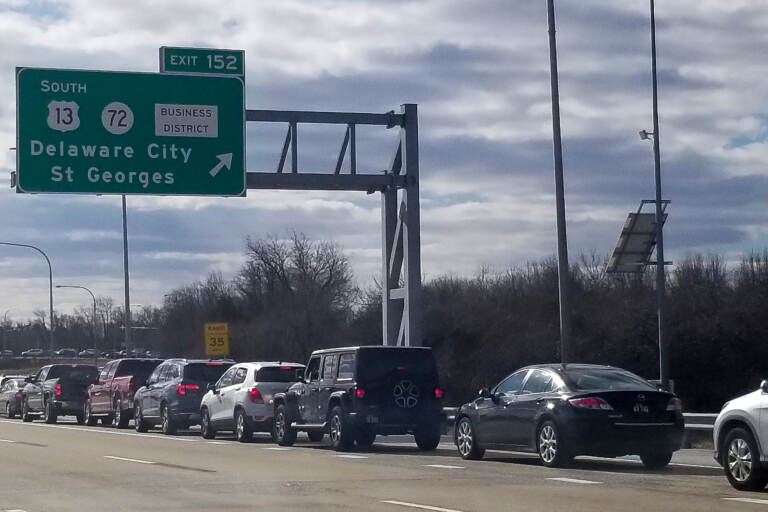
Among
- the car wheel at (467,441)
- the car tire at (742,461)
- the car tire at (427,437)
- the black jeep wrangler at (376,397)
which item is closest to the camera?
the car tire at (742,461)

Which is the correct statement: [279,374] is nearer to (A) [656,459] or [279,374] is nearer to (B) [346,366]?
(B) [346,366]

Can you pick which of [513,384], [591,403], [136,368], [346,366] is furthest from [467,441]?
[136,368]

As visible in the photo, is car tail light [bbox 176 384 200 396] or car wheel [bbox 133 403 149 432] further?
car wheel [bbox 133 403 149 432]

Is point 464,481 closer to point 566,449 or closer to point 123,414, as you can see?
point 566,449

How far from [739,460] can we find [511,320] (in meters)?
51.9

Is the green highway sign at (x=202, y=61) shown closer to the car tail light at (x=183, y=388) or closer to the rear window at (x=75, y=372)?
the car tail light at (x=183, y=388)

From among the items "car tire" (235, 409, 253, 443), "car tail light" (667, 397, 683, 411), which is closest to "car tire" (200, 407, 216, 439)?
"car tire" (235, 409, 253, 443)

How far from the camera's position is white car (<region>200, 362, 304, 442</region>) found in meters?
26.5

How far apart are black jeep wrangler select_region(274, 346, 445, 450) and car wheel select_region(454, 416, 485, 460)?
2267mm

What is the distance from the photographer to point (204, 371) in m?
30.9

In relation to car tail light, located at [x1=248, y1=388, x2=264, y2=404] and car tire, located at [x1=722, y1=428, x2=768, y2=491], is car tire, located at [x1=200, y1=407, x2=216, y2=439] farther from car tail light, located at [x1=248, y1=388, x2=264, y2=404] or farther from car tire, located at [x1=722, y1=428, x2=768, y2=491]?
car tire, located at [x1=722, y1=428, x2=768, y2=491]

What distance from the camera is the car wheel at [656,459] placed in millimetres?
18050

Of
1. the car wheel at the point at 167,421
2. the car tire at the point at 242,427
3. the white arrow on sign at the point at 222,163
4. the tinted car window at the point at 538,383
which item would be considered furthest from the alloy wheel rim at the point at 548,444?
the car wheel at the point at 167,421

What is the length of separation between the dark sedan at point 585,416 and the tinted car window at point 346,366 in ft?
12.9
